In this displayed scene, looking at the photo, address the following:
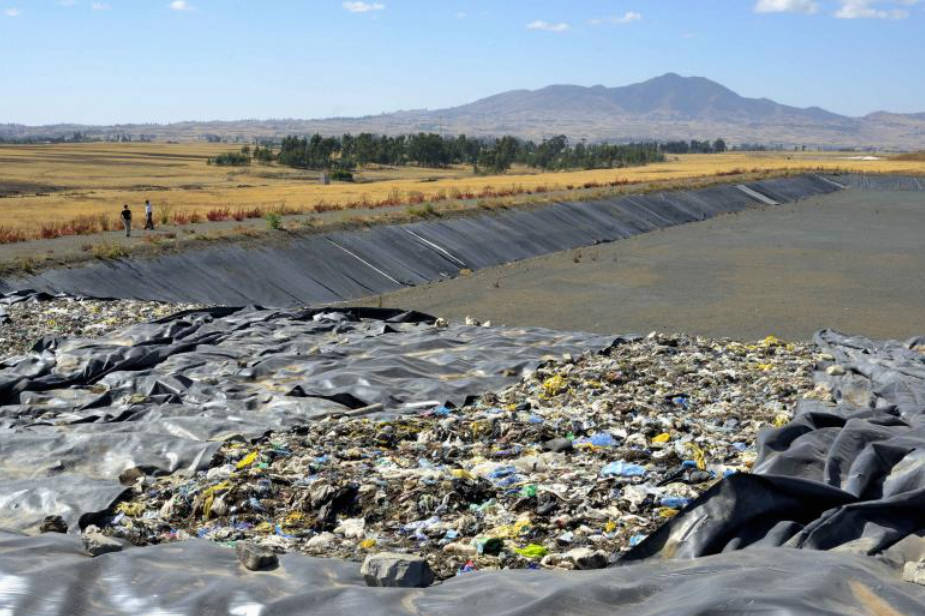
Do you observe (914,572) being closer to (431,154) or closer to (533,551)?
(533,551)

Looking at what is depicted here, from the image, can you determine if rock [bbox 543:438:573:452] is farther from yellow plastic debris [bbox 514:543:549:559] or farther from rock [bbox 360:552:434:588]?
rock [bbox 360:552:434:588]

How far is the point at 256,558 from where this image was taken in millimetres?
6195

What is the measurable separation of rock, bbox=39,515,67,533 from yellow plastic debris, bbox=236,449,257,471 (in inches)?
71.8

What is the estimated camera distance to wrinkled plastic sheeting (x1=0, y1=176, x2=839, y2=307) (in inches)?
925

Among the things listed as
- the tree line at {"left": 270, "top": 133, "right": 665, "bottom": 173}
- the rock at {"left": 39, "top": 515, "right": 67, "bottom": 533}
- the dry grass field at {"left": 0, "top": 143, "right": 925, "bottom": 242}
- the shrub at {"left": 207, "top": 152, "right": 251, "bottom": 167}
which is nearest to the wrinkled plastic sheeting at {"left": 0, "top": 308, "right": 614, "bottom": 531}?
the rock at {"left": 39, "top": 515, "right": 67, "bottom": 533}

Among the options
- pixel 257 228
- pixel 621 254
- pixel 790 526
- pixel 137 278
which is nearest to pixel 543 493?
pixel 790 526

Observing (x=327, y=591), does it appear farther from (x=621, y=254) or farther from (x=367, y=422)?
(x=621, y=254)

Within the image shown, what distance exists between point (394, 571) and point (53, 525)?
3585 millimetres

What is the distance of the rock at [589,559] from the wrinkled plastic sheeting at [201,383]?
14.3ft

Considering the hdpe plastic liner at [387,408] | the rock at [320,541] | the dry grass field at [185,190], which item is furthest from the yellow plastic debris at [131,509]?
the dry grass field at [185,190]

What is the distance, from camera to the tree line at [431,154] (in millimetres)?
99125

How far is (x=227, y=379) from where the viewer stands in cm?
1339

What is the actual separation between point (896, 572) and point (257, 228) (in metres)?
26.0

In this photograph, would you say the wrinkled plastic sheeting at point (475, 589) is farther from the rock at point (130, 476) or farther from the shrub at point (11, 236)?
the shrub at point (11, 236)
